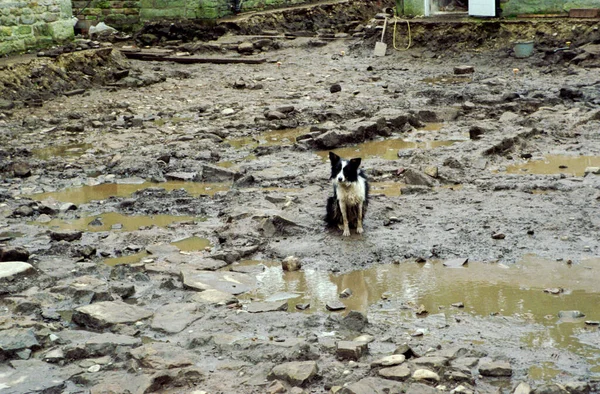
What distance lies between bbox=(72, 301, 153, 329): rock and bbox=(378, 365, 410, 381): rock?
1858 mm

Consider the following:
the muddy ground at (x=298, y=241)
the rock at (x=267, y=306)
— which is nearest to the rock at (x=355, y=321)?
the muddy ground at (x=298, y=241)

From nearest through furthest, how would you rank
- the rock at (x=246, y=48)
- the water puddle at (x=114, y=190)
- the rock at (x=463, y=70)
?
the water puddle at (x=114, y=190) → the rock at (x=463, y=70) → the rock at (x=246, y=48)

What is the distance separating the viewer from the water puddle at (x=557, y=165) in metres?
9.10

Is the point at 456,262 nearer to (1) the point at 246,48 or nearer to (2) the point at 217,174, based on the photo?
(2) the point at 217,174

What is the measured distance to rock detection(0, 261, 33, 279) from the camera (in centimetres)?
618

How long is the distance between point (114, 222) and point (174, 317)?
2.83 m

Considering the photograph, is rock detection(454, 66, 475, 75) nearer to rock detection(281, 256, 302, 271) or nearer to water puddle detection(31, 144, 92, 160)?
water puddle detection(31, 144, 92, 160)

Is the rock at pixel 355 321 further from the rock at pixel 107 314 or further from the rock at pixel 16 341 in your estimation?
the rock at pixel 16 341

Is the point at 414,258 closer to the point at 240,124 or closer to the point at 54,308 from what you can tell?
the point at 54,308

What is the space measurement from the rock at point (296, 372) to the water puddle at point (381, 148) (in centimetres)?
585

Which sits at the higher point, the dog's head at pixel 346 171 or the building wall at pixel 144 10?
the building wall at pixel 144 10

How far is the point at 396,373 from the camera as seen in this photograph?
14.5 ft

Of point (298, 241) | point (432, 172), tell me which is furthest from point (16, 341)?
point (432, 172)

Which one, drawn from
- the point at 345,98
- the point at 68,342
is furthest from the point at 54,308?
the point at 345,98
